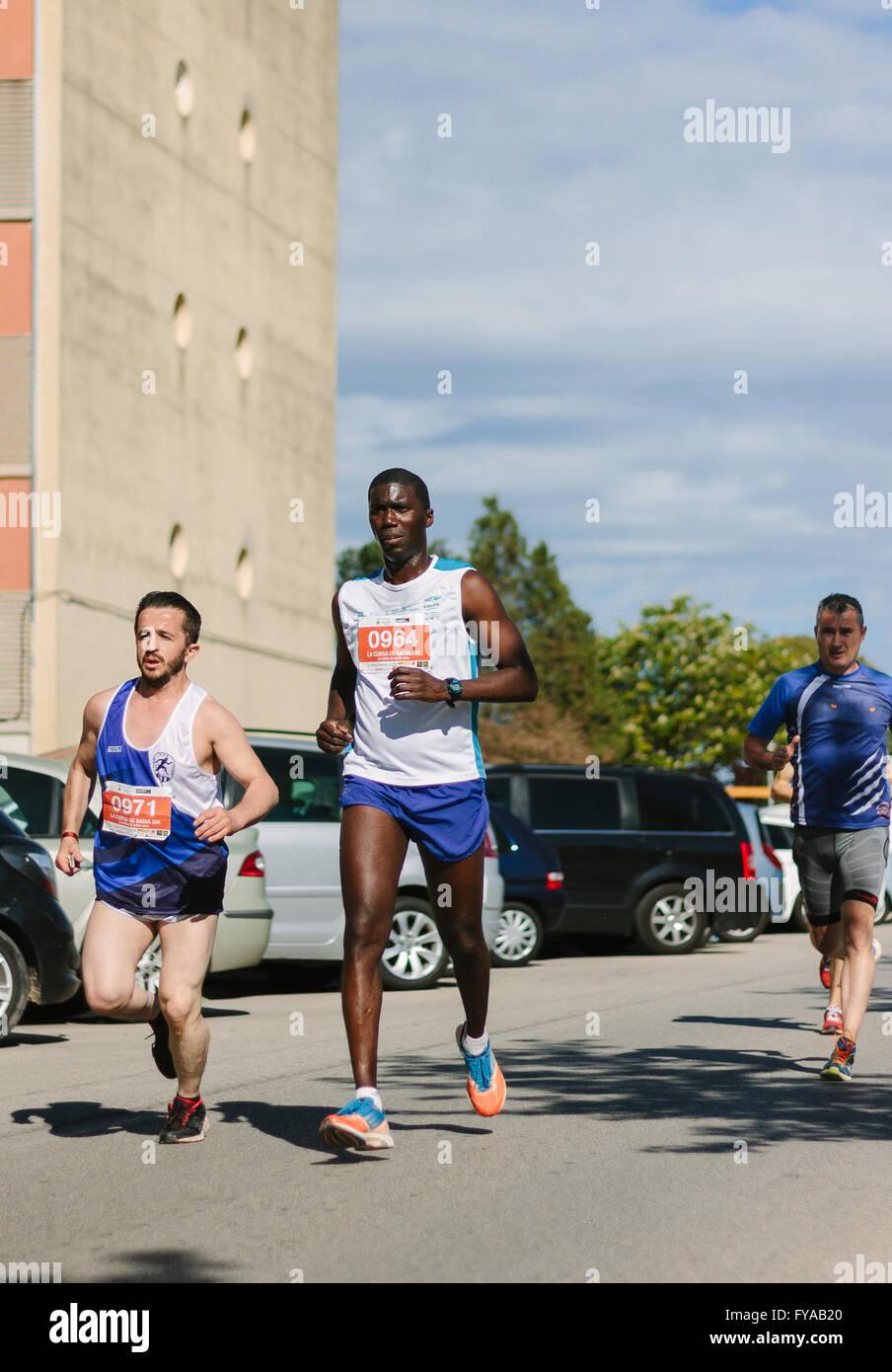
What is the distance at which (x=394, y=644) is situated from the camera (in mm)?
6426

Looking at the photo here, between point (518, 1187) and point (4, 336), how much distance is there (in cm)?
2294

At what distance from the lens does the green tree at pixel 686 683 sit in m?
74.2

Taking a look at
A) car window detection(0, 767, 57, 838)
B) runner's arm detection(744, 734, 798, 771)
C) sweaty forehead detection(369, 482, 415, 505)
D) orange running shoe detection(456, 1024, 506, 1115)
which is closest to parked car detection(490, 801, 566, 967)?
car window detection(0, 767, 57, 838)

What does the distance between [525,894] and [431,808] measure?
1121 centimetres

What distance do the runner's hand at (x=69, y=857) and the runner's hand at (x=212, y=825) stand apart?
515mm

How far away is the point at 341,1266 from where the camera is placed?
4.78 m

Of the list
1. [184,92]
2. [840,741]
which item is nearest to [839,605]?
[840,741]

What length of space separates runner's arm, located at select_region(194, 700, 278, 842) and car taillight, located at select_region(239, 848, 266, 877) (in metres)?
5.63

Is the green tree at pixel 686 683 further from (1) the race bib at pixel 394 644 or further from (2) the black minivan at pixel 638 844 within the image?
(1) the race bib at pixel 394 644

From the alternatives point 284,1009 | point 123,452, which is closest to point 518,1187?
point 284,1009

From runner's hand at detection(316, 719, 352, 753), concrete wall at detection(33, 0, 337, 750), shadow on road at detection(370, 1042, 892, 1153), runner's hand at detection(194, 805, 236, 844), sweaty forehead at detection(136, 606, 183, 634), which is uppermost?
concrete wall at detection(33, 0, 337, 750)

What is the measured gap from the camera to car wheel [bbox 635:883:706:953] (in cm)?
1938

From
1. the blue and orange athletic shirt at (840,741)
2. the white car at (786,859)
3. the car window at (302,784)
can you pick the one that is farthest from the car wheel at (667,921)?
the blue and orange athletic shirt at (840,741)

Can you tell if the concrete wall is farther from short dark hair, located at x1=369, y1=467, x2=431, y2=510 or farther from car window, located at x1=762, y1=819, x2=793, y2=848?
short dark hair, located at x1=369, y1=467, x2=431, y2=510
